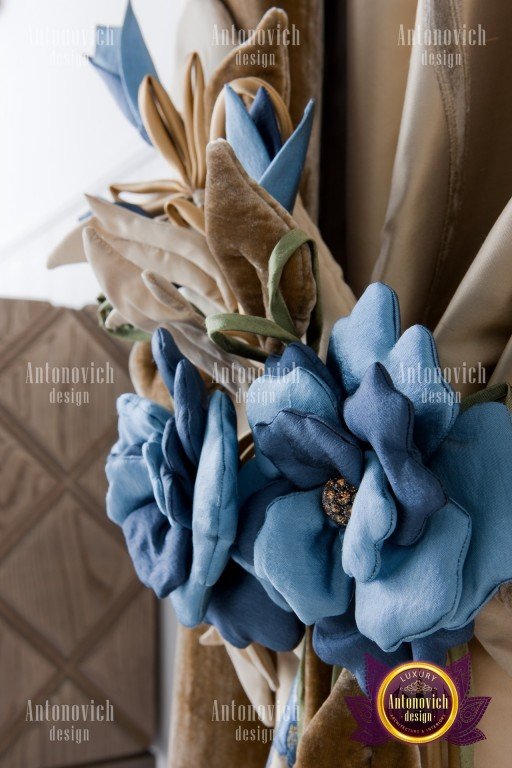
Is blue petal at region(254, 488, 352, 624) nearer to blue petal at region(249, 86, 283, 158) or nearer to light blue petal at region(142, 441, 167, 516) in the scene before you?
light blue petal at region(142, 441, 167, 516)

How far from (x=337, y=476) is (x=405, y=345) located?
2.6 inches

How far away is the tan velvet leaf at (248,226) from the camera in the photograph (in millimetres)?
304

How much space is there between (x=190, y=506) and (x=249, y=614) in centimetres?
6

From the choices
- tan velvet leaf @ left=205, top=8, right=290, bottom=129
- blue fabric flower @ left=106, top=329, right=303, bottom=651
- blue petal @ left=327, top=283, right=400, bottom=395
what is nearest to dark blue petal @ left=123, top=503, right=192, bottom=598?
blue fabric flower @ left=106, top=329, right=303, bottom=651

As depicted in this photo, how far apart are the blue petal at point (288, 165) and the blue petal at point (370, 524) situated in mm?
149

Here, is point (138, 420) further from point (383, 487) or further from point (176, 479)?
point (383, 487)

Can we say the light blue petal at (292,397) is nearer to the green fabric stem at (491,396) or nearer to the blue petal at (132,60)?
the green fabric stem at (491,396)

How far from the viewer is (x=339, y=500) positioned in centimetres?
28

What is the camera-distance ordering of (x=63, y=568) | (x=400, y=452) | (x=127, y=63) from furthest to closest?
(x=63, y=568)
(x=127, y=63)
(x=400, y=452)

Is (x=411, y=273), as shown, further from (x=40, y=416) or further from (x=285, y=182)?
(x=40, y=416)

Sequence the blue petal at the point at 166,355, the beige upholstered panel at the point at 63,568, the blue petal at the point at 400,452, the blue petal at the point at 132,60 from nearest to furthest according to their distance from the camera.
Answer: the blue petal at the point at 400,452 → the blue petal at the point at 166,355 → the blue petal at the point at 132,60 → the beige upholstered panel at the point at 63,568

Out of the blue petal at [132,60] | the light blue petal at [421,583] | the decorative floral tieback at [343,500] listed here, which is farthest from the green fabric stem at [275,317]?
the blue petal at [132,60]

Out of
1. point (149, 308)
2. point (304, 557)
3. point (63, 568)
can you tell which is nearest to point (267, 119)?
point (149, 308)

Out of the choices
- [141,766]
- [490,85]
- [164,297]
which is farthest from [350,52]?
[141,766]
